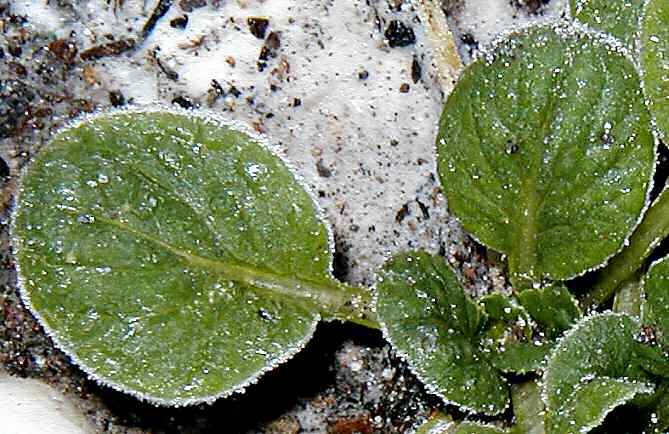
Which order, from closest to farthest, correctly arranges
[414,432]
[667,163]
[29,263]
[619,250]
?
1. [29,263]
2. [619,250]
3. [414,432]
4. [667,163]

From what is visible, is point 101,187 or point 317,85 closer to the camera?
point 101,187

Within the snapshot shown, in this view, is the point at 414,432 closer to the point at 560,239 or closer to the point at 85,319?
the point at 560,239

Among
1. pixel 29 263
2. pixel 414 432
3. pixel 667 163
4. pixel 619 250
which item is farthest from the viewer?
pixel 667 163

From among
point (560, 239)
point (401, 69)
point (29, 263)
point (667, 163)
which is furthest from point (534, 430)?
point (29, 263)

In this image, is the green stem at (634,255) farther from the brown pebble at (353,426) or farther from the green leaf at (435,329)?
the brown pebble at (353,426)

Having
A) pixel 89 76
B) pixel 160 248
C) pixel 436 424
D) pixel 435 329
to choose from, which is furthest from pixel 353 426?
pixel 89 76

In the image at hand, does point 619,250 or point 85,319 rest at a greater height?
point 619,250

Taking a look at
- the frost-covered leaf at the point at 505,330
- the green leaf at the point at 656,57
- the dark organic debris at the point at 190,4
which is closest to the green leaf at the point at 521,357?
the frost-covered leaf at the point at 505,330

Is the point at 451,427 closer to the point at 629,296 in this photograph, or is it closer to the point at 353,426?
the point at 353,426

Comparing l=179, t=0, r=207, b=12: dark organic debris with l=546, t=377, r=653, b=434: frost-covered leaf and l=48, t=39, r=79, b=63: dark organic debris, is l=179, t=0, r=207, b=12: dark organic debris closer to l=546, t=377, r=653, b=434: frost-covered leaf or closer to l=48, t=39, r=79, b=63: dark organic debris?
l=48, t=39, r=79, b=63: dark organic debris
